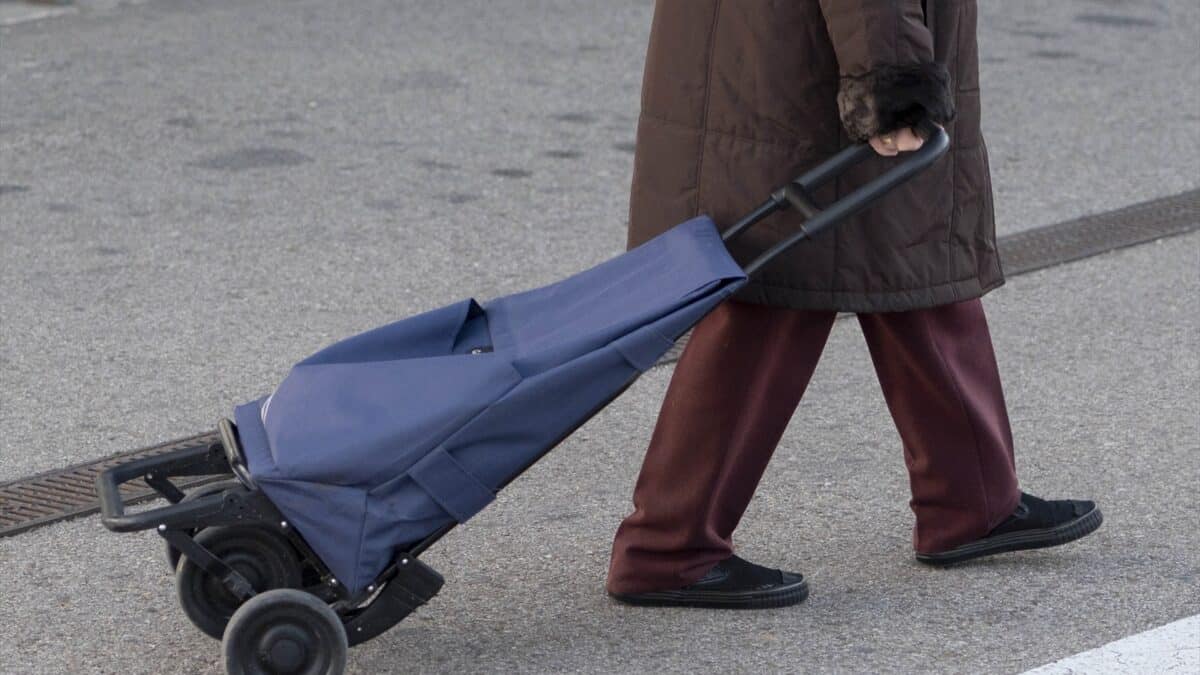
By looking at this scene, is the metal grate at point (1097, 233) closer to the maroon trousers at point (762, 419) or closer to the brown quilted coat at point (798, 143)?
the maroon trousers at point (762, 419)

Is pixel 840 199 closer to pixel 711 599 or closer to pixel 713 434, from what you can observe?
pixel 713 434

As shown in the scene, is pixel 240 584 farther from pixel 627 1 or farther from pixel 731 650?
pixel 627 1

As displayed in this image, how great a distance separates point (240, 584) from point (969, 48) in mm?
1626

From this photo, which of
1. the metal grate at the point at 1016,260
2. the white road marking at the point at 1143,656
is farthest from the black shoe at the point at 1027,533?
the metal grate at the point at 1016,260

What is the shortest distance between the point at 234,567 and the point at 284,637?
0.52 feet

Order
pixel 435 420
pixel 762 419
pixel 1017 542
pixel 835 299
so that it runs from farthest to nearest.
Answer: pixel 1017 542 → pixel 762 419 → pixel 835 299 → pixel 435 420

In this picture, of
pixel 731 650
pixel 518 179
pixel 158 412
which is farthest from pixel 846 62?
pixel 518 179

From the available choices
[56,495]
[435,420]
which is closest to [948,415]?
[435,420]

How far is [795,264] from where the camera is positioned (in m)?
3.36

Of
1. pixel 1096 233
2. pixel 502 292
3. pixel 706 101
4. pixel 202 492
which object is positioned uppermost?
pixel 706 101

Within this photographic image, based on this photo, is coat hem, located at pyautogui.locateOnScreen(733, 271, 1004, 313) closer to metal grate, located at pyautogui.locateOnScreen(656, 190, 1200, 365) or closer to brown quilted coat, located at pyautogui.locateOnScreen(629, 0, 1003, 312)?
brown quilted coat, located at pyautogui.locateOnScreen(629, 0, 1003, 312)

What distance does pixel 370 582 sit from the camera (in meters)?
3.11

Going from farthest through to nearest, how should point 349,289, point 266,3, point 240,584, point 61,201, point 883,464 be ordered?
1. point 266,3
2. point 61,201
3. point 349,289
4. point 883,464
5. point 240,584

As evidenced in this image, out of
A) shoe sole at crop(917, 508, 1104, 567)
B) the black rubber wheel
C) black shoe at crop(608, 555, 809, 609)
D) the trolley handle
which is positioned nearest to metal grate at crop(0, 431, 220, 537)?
the black rubber wheel
